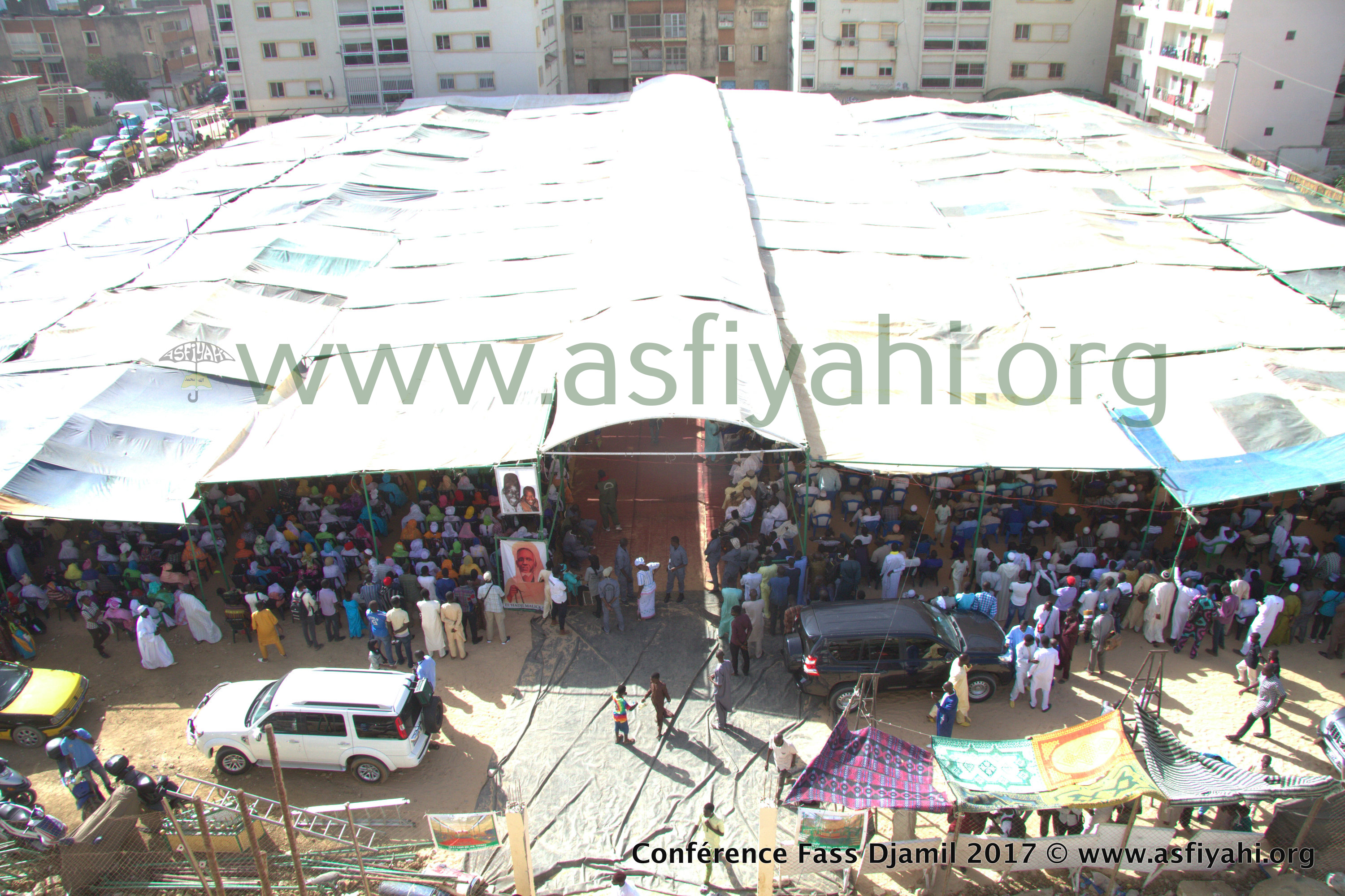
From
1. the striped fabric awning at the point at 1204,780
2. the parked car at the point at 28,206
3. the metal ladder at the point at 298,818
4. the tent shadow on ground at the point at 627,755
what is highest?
the parked car at the point at 28,206

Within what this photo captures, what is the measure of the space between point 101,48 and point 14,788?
241ft

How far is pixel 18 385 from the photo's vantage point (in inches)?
661

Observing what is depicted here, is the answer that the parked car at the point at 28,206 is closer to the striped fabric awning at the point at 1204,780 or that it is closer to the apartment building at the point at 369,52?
the apartment building at the point at 369,52

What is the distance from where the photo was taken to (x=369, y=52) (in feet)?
149

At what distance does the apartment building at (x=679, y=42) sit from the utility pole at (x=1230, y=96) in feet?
85.6

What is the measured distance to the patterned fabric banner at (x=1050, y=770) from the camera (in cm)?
886

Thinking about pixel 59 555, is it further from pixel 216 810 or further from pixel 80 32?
pixel 80 32

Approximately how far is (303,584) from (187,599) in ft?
5.61

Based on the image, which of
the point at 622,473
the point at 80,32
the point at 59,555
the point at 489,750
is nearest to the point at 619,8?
the point at 80,32

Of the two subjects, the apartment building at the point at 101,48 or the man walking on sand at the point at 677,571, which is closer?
the man walking on sand at the point at 677,571

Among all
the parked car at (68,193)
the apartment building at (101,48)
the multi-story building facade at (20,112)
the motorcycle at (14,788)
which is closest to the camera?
the motorcycle at (14,788)

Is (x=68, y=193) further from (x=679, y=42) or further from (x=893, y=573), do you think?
(x=893, y=573)

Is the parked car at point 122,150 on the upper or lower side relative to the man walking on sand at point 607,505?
upper

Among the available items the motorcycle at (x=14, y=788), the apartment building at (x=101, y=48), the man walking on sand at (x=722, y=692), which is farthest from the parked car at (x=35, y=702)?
the apartment building at (x=101, y=48)
